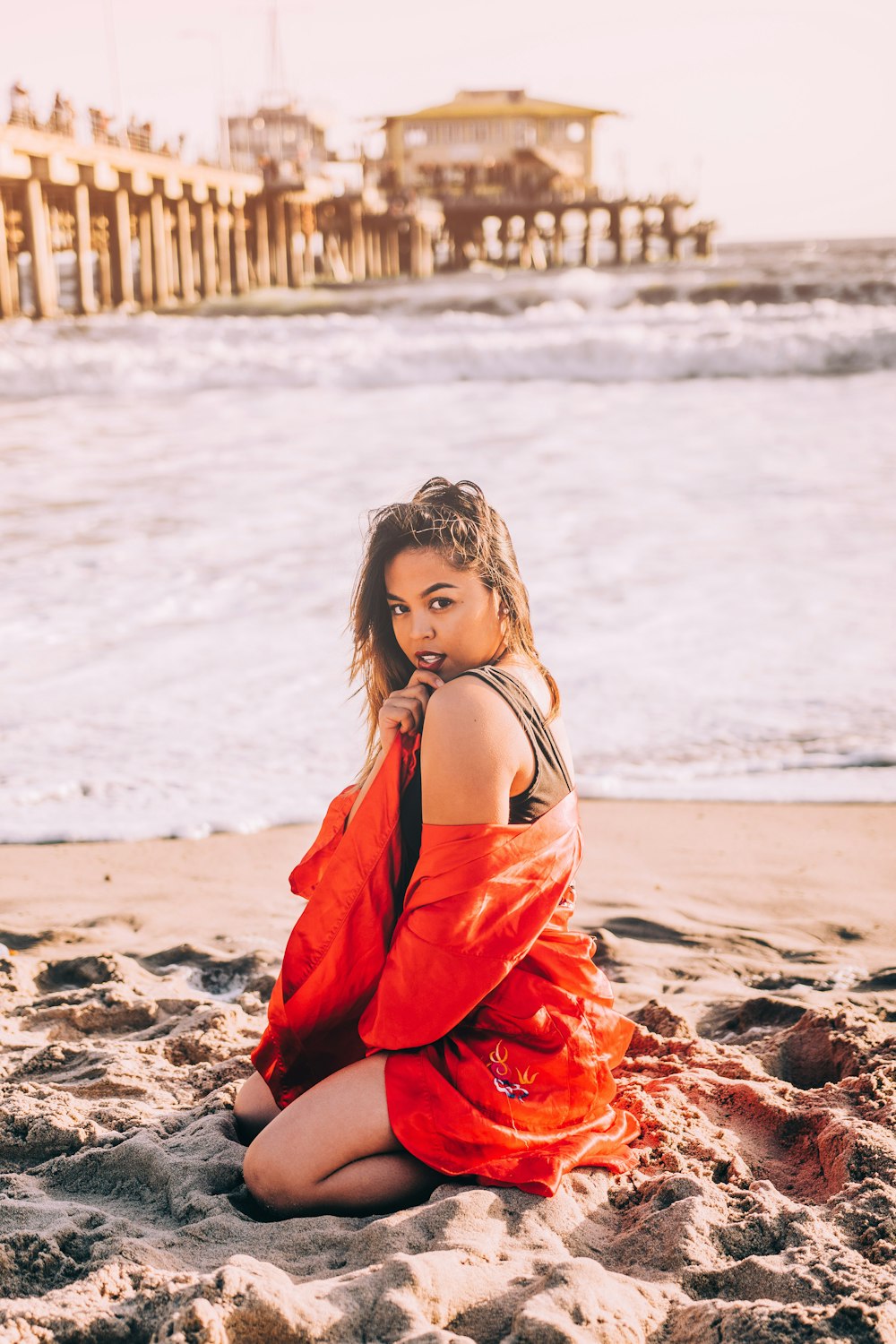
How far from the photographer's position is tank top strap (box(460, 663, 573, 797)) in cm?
194

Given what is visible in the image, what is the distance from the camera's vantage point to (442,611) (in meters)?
2.06

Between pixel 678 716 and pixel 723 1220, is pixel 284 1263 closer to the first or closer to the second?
pixel 723 1220

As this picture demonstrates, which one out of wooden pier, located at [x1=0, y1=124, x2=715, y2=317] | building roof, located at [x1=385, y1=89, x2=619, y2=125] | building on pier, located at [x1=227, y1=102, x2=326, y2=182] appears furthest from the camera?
building on pier, located at [x1=227, y1=102, x2=326, y2=182]

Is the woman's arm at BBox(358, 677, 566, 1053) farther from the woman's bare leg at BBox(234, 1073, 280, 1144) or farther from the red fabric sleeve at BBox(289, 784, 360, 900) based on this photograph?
the woman's bare leg at BBox(234, 1073, 280, 1144)

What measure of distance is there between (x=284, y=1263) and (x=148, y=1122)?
1.74 feet

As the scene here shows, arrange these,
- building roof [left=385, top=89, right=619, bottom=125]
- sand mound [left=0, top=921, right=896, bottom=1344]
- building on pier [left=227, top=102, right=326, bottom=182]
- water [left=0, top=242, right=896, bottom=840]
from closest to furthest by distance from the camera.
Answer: sand mound [left=0, top=921, right=896, bottom=1344], water [left=0, top=242, right=896, bottom=840], building roof [left=385, top=89, right=619, bottom=125], building on pier [left=227, top=102, right=326, bottom=182]

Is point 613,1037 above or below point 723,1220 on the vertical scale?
above

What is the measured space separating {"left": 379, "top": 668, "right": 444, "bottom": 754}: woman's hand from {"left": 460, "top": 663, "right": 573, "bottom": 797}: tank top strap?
78mm

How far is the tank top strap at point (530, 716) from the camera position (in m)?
1.94

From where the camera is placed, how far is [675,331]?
1766 cm

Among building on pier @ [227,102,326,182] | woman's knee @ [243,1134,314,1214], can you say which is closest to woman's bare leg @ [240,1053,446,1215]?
woman's knee @ [243,1134,314,1214]

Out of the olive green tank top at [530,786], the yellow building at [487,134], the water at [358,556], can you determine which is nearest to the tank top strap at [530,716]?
the olive green tank top at [530,786]

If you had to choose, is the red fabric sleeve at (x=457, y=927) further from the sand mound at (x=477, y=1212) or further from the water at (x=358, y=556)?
the water at (x=358, y=556)

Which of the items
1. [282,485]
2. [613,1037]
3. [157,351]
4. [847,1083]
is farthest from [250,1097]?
[157,351]
